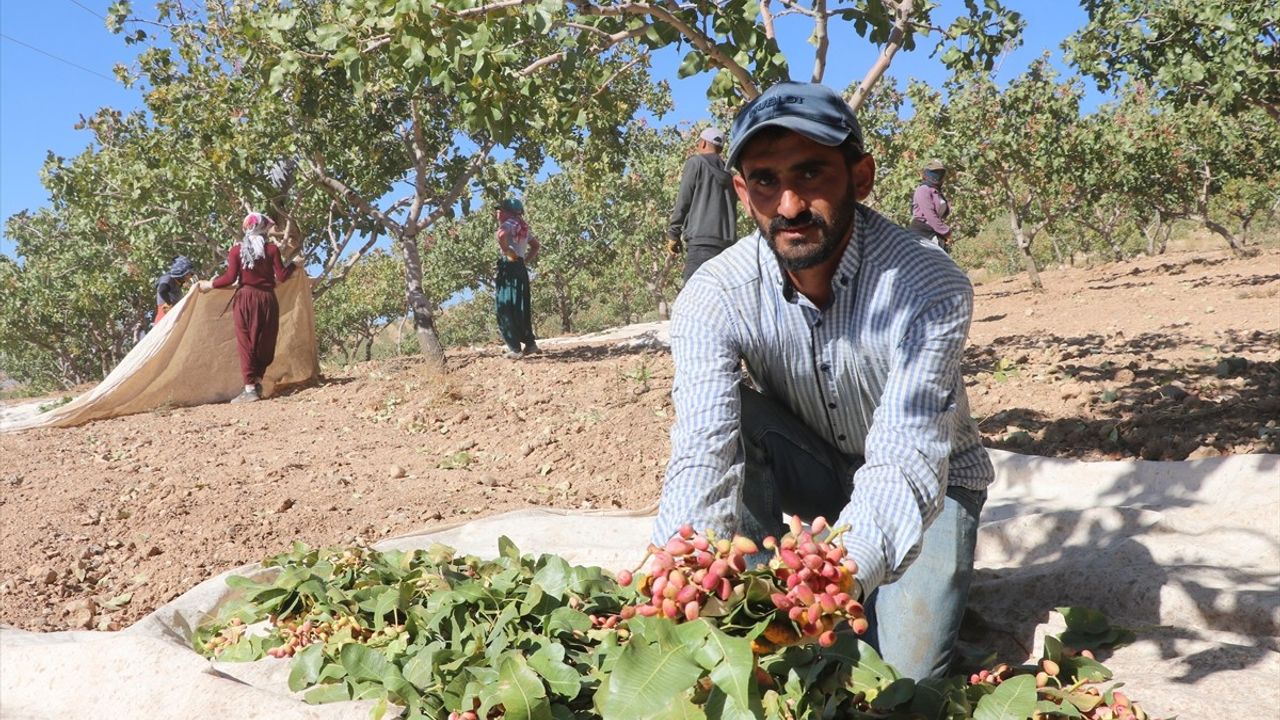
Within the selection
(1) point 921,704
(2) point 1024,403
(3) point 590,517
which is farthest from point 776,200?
(2) point 1024,403

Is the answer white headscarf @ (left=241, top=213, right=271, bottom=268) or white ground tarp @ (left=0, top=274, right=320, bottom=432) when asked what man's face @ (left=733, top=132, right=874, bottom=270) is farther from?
white headscarf @ (left=241, top=213, right=271, bottom=268)

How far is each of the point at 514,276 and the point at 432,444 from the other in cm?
349

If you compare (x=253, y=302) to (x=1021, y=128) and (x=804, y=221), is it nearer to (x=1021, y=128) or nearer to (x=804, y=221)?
(x=804, y=221)

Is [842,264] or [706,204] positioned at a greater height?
[706,204]

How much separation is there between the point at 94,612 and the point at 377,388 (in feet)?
16.7

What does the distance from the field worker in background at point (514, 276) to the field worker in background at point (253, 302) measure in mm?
2096

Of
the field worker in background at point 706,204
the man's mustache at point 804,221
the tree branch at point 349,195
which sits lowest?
Answer: the man's mustache at point 804,221

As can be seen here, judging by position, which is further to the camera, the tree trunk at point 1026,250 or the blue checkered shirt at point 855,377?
the tree trunk at point 1026,250

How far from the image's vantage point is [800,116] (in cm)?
195

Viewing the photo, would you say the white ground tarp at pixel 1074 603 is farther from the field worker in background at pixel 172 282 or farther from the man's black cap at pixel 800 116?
the field worker in background at pixel 172 282

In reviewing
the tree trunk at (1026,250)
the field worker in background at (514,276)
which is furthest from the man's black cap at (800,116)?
the tree trunk at (1026,250)

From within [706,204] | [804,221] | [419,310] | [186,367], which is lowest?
[186,367]

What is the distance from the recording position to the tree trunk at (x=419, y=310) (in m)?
9.80

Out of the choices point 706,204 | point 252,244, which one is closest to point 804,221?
point 706,204
